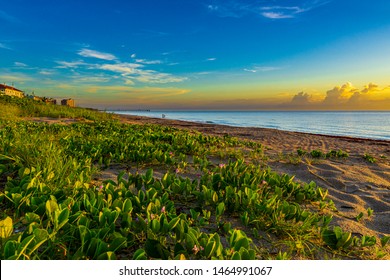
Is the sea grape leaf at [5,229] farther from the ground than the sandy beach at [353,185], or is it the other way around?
the sea grape leaf at [5,229]

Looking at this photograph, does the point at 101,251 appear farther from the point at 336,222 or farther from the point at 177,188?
the point at 336,222

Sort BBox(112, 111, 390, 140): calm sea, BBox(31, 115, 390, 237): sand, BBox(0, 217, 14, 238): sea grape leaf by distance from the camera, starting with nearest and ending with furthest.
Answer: BBox(0, 217, 14, 238): sea grape leaf → BBox(31, 115, 390, 237): sand → BBox(112, 111, 390, 140): calm sea

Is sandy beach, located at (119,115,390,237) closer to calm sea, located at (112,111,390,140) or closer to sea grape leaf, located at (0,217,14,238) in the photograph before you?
sea grape leaf, located at (0,217,14,238)

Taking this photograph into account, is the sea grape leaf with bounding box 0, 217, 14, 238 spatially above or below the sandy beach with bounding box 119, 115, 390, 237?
above

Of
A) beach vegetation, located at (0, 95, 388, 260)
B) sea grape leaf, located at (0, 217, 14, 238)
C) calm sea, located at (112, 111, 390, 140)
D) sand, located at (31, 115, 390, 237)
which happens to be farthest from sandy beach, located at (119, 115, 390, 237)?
calm sea, located at (112, 111, 390, 140)

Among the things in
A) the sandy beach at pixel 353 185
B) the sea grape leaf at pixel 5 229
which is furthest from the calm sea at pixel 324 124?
the sea grape leaf at pixel 5 229

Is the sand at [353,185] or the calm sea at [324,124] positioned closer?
the sand at [353,185]

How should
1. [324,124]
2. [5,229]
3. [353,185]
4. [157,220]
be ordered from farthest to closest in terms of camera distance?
[324,124] < [353,185] < [157,220] < [5,229]

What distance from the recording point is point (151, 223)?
2021mm

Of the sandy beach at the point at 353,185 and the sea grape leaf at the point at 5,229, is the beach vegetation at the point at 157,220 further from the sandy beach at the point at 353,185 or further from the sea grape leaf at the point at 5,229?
the sandy beach at the point at 353,185

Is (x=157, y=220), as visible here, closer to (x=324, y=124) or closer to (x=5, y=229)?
(x=5, y=229)

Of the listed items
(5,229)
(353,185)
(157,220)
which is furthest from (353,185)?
(5,229)
